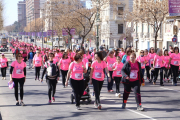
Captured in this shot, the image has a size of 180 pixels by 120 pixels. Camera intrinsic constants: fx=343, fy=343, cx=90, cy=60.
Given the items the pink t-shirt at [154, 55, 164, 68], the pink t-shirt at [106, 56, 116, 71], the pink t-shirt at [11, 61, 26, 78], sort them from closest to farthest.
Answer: the pink t-shirt at [11, 61, 26, 78], the pink t-shirt at [106, 56, 116, 71], the pink t-shirt at [154, 55, 164, 68]

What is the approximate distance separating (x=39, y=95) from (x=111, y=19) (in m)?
58.8

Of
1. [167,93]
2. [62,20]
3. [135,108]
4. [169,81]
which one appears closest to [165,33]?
[62,20]

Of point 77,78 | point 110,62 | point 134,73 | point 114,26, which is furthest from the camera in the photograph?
point 114,26

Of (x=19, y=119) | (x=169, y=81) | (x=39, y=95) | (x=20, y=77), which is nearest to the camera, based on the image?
(x=19, y=119)

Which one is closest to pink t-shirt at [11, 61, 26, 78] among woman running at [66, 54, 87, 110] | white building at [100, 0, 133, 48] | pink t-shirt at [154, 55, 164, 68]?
woman running at [66, 54, 87, 110]

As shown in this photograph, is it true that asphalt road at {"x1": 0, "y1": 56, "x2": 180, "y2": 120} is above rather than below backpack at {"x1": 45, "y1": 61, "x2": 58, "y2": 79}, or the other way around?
below

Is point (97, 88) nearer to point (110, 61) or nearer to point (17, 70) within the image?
point (17, 70)

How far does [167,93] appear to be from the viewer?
13445 mm

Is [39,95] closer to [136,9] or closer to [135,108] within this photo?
[135,108]

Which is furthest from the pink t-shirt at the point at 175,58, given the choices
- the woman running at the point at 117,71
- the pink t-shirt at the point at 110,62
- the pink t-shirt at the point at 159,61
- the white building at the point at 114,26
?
the white building at the point at 114,26

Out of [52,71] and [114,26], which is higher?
[114,26]

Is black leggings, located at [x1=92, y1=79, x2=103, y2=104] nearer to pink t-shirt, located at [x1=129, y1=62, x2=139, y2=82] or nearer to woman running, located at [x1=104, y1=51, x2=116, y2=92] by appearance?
pink t-shirt, located at [x1=129, y1=62, x2=139, y2=82]

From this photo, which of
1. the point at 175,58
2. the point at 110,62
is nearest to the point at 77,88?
the point at 110,62

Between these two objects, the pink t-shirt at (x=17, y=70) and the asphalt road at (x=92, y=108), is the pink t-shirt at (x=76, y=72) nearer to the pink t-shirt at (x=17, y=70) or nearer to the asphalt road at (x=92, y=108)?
the asphalt road at (x=92, y=108)
